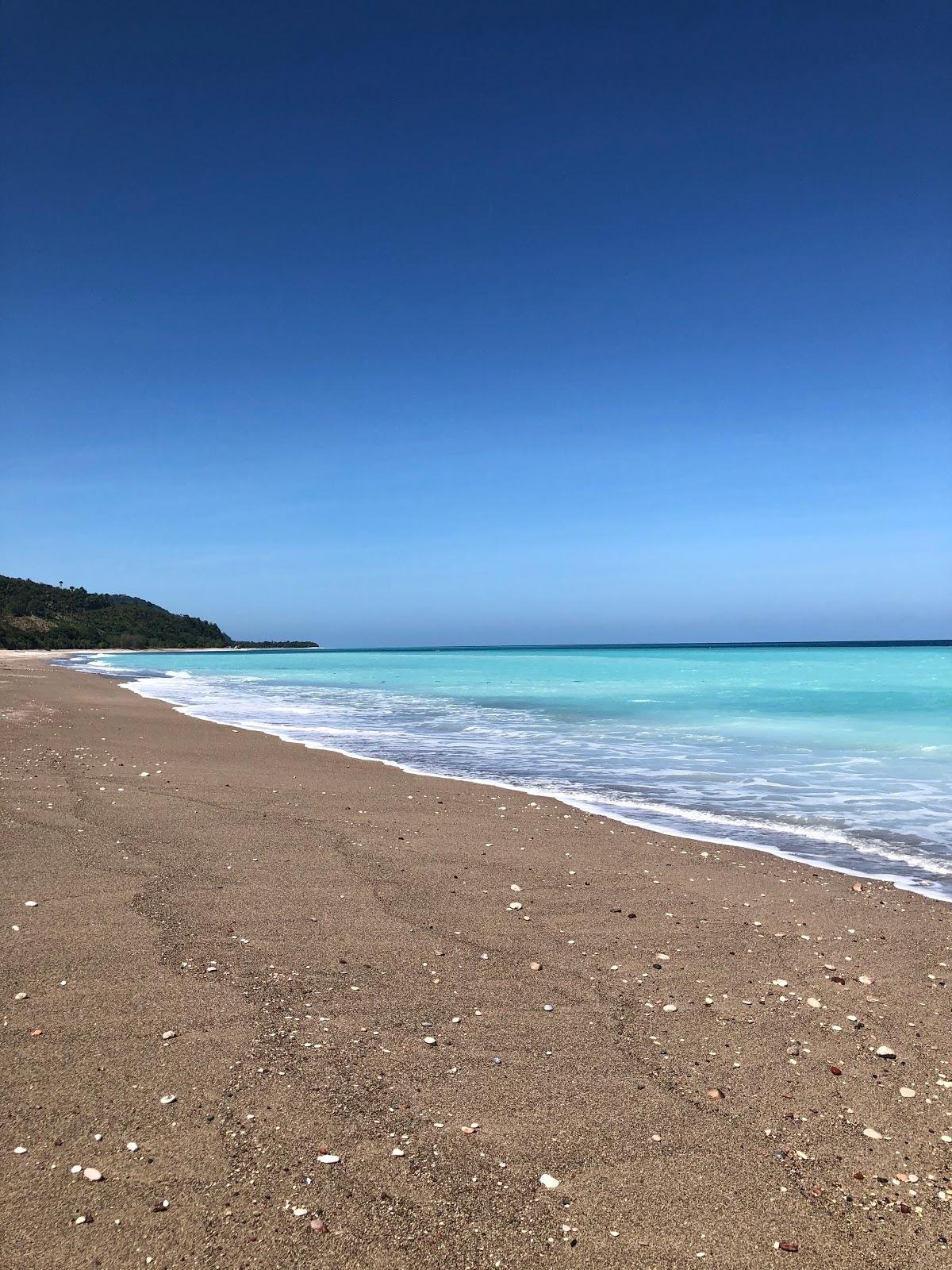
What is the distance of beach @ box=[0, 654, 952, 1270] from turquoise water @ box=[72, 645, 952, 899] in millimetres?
1867

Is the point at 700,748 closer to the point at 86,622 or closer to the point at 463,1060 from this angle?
the point at 463,1060

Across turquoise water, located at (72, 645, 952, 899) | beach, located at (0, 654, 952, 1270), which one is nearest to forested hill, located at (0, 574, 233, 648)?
turquoise water, located at (72, 645, 952, 899)

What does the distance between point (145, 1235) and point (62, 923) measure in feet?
9.97

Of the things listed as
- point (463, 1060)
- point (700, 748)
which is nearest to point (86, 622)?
point (700, 748)

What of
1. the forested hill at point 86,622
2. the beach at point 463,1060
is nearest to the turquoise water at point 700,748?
the beach at point 463,1060

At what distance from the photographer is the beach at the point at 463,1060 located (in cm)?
263

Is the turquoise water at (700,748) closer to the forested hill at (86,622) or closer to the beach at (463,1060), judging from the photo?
the beach at (463,1060)

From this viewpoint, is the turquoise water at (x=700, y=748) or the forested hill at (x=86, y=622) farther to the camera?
the forested hill at (x=86, y=622)

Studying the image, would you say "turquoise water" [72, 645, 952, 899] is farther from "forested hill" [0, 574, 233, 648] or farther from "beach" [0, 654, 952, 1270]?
"forested hill" [0, 574, 233, 648]

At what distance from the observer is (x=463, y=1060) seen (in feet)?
12.0

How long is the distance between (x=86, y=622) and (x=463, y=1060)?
14433 centimetres

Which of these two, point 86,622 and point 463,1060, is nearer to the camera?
point 463,1060

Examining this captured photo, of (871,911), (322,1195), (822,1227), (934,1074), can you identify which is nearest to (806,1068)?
(934,1074)

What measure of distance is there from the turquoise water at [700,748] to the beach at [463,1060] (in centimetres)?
187
